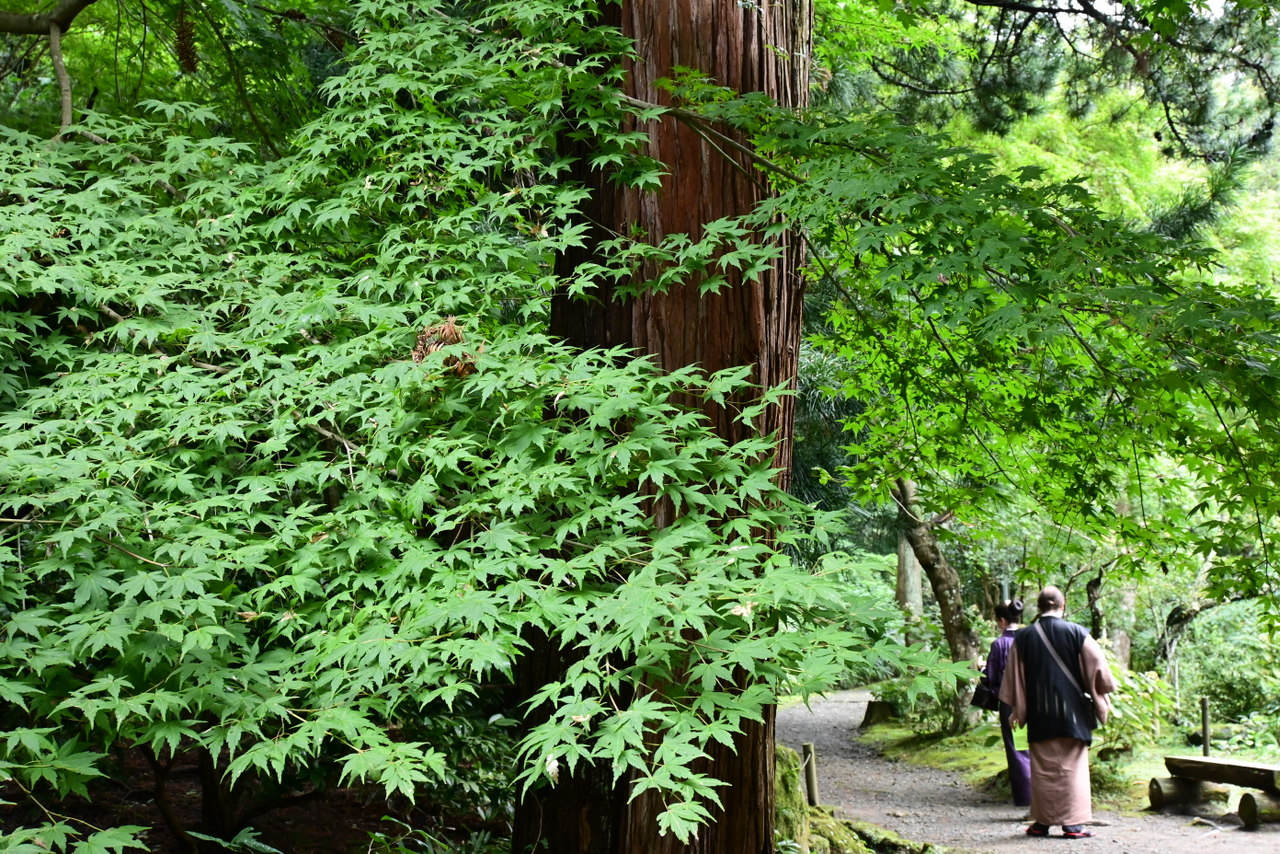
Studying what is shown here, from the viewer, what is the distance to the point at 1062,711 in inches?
285

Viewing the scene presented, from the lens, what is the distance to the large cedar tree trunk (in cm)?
385

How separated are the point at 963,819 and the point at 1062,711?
1.63m

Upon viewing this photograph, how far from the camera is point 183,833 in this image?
388 centimetres

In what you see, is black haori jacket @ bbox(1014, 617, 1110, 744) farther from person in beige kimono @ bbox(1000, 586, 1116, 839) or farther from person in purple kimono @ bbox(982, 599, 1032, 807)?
person in purple kimono @ bbox(982, 599, 1032, 807)

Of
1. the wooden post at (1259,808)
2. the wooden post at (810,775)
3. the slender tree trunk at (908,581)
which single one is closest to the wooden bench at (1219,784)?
the wooden post at (1259,808)

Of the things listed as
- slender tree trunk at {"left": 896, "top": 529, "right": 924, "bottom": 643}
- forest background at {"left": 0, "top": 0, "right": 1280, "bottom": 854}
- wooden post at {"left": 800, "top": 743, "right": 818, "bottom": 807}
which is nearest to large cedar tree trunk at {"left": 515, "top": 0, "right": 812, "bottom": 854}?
forest background at {"left": 0, "top": 0, "right": 1280, "bottom": 854}

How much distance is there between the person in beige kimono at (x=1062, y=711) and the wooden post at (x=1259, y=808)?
3.79 feet

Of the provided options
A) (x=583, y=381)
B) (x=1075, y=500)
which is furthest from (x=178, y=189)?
(x=1075, y=500)

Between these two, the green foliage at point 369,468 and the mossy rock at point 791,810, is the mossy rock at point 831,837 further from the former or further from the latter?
the green foliage at point 369,468

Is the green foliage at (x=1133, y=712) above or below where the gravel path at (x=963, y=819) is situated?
above

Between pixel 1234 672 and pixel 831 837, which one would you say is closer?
pixel 831 837

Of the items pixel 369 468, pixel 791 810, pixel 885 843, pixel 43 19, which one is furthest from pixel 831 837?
pixel 43 19

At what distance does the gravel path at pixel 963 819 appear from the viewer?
277 inches

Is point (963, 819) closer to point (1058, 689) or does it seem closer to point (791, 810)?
point (1058, 689)
